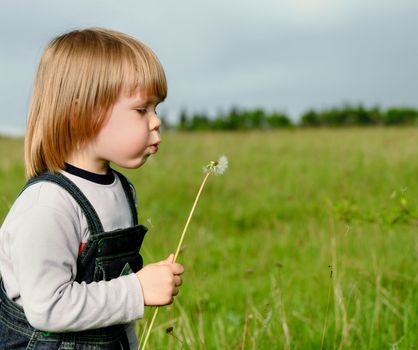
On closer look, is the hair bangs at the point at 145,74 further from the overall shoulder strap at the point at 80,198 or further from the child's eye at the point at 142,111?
the overall shoulder strap at the point at 80,198

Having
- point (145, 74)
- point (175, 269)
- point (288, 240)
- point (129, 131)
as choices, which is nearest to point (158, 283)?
point (175, 269)

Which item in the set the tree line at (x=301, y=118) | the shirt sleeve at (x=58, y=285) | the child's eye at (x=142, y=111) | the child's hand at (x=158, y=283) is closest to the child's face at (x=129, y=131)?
the child's eye at (x=142, y=111)

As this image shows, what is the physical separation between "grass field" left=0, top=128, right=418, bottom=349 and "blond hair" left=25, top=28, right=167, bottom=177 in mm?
444

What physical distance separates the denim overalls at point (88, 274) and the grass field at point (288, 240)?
0.22 metres

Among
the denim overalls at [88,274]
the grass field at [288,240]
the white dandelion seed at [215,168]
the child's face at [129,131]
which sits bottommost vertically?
the grass field at [288,240]

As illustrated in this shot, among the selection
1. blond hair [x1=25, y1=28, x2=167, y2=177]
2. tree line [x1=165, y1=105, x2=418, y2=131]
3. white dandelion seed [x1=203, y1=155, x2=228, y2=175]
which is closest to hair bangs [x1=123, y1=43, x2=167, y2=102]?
blond hair [x1=25, y1=28, x2=167, y2=177]

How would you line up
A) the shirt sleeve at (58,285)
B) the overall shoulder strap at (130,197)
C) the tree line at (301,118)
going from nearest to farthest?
the shirt sleeve at (58,285) < the overall shoulder strap at (130,197) < the tree line at (301,118)

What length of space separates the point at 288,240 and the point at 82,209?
4852 mm

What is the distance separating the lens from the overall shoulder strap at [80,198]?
7.06ft

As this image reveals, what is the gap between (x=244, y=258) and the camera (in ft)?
21.5

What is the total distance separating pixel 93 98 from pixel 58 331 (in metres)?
0.72

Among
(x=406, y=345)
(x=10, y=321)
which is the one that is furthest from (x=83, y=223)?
(x=406, y=345)

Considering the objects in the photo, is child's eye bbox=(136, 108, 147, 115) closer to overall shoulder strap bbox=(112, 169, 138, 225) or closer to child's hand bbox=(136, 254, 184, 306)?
overall shoulder strap bbox=(112, 169, 138, 225)

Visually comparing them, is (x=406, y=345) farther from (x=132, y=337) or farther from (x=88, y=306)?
A: (x=88, y=306)
